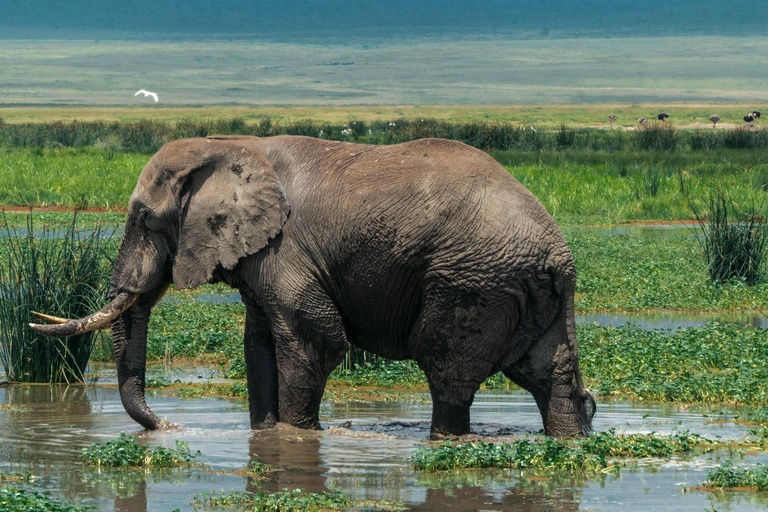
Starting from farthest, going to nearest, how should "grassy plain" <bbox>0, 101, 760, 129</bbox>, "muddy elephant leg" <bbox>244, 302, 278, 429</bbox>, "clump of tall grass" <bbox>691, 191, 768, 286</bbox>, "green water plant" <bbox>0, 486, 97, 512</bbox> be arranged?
1. "grassy plain" <bbox>0, 101, 760, 129</bbox>
2. "clump of tall grass" <bbox>691, 191, 768, 286</bbox>
3. "muddy elephant leg" <bbox>244, 302, 278, 429</bbox>
4. "green water plant" <bbox>0, 486, 97, 512</bbox>

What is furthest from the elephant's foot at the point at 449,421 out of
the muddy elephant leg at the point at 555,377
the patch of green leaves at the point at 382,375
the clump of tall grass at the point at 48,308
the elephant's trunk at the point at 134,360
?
the clump of tall grass at the point at 48,308

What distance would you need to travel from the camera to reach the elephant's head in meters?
10.0

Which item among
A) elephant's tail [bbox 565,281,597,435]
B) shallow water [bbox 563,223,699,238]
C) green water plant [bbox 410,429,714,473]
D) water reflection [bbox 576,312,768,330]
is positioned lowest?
green water plant [bbox 410,429,714,473]

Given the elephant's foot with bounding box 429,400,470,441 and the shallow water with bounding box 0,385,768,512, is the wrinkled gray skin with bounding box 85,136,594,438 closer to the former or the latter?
the elephant's foot with bounding box 429,400,470,441

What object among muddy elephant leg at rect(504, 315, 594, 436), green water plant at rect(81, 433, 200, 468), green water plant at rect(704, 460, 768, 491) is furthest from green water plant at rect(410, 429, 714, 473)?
green water plant at rect(81, 433, 200, 468)

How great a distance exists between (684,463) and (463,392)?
1.66 m

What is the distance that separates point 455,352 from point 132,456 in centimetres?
241

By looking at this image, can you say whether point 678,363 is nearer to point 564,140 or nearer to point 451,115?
point 564,140

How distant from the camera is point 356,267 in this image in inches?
387

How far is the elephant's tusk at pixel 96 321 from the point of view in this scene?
10258 millimetres

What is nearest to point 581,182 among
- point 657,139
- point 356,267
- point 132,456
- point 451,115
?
point 657,139

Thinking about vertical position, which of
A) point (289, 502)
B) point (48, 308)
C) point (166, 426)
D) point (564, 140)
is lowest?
point (289, 502)

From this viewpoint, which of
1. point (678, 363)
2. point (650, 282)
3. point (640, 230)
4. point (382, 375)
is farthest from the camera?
point (640, 230)

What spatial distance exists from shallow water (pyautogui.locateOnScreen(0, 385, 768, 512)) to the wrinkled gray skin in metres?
0.43
